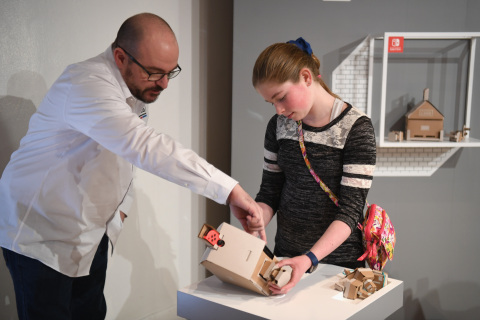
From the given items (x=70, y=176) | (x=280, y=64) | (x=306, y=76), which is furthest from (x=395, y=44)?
(x=70, y=176)

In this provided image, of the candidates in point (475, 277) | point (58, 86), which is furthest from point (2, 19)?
point (475, 277)

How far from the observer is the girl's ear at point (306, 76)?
1854 millimetres

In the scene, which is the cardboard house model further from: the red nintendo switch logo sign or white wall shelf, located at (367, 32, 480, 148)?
the red nintendo switch logo sign

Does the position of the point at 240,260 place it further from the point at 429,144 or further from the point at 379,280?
the point at 429,144

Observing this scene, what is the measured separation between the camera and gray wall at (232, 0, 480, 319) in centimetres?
312

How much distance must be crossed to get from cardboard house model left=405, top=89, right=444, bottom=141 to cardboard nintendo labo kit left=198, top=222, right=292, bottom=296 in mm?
1874

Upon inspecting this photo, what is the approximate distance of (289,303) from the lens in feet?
5.16

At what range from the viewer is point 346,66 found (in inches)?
125

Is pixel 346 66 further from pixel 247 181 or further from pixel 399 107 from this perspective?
pixel 247 181

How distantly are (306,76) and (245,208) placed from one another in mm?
613

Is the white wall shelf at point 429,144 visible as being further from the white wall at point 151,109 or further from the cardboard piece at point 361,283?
the cardboard piece at point 361,283

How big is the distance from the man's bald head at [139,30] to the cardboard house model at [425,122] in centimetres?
194

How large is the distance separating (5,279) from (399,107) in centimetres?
254

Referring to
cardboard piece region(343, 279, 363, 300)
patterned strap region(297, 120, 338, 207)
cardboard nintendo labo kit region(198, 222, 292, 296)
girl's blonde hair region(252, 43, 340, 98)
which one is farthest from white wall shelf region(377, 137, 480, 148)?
cardboard nintendo labo kit region(198, 222, 292, 296)
